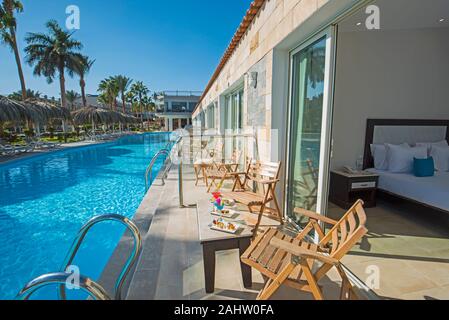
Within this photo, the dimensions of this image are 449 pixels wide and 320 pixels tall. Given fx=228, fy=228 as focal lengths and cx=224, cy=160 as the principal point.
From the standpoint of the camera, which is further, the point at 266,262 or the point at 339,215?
the point at 339,215

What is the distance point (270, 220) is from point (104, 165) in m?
9.47

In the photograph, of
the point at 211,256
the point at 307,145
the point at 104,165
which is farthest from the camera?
the point at 104,165

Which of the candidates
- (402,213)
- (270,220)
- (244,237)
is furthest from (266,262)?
(402,213)

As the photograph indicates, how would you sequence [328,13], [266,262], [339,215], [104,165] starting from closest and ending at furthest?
[266,262]
[328,13]
[339,215]
[104,165]

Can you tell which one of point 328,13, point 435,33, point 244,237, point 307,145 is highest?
point 435,33

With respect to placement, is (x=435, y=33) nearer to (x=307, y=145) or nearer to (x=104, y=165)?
(x=307, y=145)

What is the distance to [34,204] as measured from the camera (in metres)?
5.69

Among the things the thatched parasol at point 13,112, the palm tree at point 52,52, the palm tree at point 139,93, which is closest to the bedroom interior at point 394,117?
the thatched parasol at point 13,112

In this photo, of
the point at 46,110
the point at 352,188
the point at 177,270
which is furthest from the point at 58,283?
the point at 46,110

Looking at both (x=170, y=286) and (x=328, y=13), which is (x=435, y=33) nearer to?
(x=328, y=13)

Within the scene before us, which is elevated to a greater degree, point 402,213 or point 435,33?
point 435,33

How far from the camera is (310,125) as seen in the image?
2.79 m

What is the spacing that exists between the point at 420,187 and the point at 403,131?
1.67 meters

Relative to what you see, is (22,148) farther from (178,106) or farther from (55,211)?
(178,106)
